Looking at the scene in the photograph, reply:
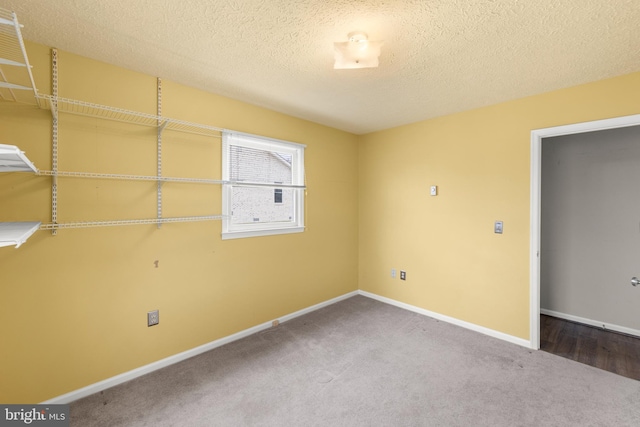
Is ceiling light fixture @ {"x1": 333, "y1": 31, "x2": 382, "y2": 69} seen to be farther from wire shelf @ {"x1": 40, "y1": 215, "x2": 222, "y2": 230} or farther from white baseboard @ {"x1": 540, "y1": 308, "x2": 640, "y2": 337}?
white baseboard @ {"x1": 540, "y1": 308, "x2": 640, "y2": 337}

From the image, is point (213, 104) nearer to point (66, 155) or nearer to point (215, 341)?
point (66, 155)

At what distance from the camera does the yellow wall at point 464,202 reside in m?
2.60

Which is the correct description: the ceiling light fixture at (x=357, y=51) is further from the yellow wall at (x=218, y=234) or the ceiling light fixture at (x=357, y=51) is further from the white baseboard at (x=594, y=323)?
the white baseboard at (x=594, y=323)

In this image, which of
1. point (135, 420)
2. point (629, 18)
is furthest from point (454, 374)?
point (629, 18)

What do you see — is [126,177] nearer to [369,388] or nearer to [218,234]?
[218,234]

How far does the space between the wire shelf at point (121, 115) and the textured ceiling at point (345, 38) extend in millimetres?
367

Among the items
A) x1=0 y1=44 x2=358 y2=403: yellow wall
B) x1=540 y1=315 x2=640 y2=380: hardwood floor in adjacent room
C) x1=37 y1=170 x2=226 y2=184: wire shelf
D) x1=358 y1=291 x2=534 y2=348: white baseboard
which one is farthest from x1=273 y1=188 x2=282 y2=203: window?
x1=540 y1=315 x2=640 y2=380: hardwood floor in adjacent room

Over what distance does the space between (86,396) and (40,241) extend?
1142 millimetres

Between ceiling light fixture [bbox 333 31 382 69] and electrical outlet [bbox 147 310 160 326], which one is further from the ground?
ceiling light fixture [bbox 333 31 382 69]

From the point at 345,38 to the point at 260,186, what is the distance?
5.42ft

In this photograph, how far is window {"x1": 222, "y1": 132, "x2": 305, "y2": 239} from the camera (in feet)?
9.04

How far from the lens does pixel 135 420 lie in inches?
69.7

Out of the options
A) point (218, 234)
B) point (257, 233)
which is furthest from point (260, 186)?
point (218, 234)

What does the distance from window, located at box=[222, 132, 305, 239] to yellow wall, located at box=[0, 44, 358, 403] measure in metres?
0.11
